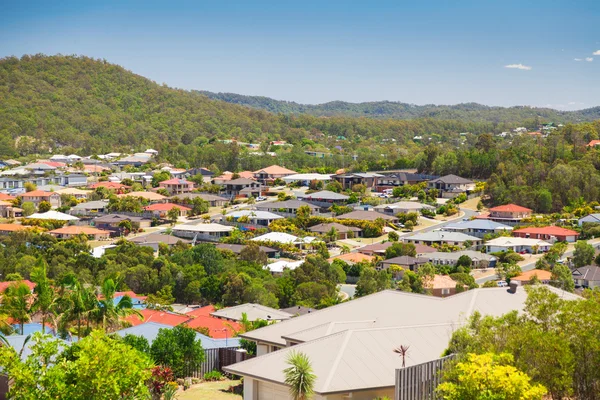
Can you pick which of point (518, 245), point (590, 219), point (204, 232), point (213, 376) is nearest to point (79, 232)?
point (204, 232)

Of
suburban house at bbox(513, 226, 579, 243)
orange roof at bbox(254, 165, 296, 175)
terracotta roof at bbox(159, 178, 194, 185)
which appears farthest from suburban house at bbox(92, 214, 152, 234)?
suburban house at bbox(513, 226, 579, 243)

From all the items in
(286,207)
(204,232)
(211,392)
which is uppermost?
(211,392)

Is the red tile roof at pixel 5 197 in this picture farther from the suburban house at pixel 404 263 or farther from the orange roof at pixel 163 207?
the suburban house at pixel 404 263

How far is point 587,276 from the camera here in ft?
136

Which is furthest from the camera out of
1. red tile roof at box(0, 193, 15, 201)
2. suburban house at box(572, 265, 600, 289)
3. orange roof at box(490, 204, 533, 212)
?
red tile roof at box(0, 193, 15, 201)

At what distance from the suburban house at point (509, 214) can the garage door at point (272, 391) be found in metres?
49.2

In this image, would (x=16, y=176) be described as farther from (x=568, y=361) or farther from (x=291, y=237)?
(x=568, y=361)

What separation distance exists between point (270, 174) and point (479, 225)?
104 feet

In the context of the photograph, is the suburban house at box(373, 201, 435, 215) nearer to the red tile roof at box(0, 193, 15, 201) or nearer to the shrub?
the red tile roof at box(0, 193, 15, 201)

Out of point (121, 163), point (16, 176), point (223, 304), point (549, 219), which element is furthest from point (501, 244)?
point (121, 163)

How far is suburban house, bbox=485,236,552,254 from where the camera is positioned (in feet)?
168

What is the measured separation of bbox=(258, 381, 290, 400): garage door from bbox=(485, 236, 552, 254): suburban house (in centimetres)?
3873

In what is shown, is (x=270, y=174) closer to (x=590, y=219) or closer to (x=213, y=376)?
(x=590, y=219)

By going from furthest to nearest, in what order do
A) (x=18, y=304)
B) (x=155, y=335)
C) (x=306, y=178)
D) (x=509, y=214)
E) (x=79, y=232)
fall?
(x=306, y=178) → (x=509, y=214) → (x=79, y=232) → (x=155, y=335) → (x=18, y=304)
